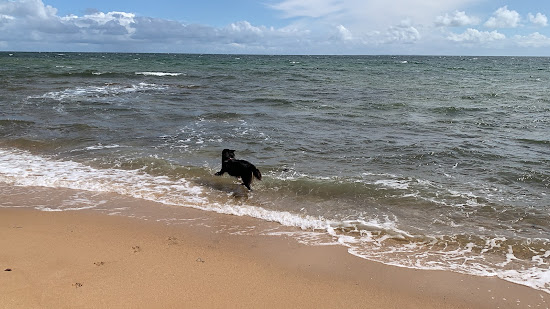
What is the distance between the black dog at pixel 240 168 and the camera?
23.8 ft

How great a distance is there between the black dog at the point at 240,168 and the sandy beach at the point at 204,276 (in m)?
2.03

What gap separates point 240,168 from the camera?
24.0ft

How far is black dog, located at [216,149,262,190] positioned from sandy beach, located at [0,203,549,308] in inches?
79.8

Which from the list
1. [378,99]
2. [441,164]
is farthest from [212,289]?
[378,99]

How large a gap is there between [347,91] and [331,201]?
18.3 m

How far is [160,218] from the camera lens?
5.85 m

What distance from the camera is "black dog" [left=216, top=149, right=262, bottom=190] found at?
7242 millimetres

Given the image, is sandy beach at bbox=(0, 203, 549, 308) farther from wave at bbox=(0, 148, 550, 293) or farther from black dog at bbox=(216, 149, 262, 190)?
black dog at bbox=(216, 149, 262, 190)

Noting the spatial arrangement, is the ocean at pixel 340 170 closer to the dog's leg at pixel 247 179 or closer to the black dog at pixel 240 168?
the dog's leg at pixel 247 179

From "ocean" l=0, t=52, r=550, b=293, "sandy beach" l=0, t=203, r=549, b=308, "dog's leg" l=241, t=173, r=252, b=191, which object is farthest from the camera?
"dog's leg" l=241, t=173, r=252, b=191

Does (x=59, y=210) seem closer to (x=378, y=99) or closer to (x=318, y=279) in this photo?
(x=318, y=279)

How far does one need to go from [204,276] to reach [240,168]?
329cm

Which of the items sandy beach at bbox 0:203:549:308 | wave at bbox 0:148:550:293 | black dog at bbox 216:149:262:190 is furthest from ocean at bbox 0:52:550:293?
sandy beach at bbox 0:203:549:308

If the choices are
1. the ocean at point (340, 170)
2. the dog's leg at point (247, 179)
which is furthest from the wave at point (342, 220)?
the dog's leg at point (247, 179)
